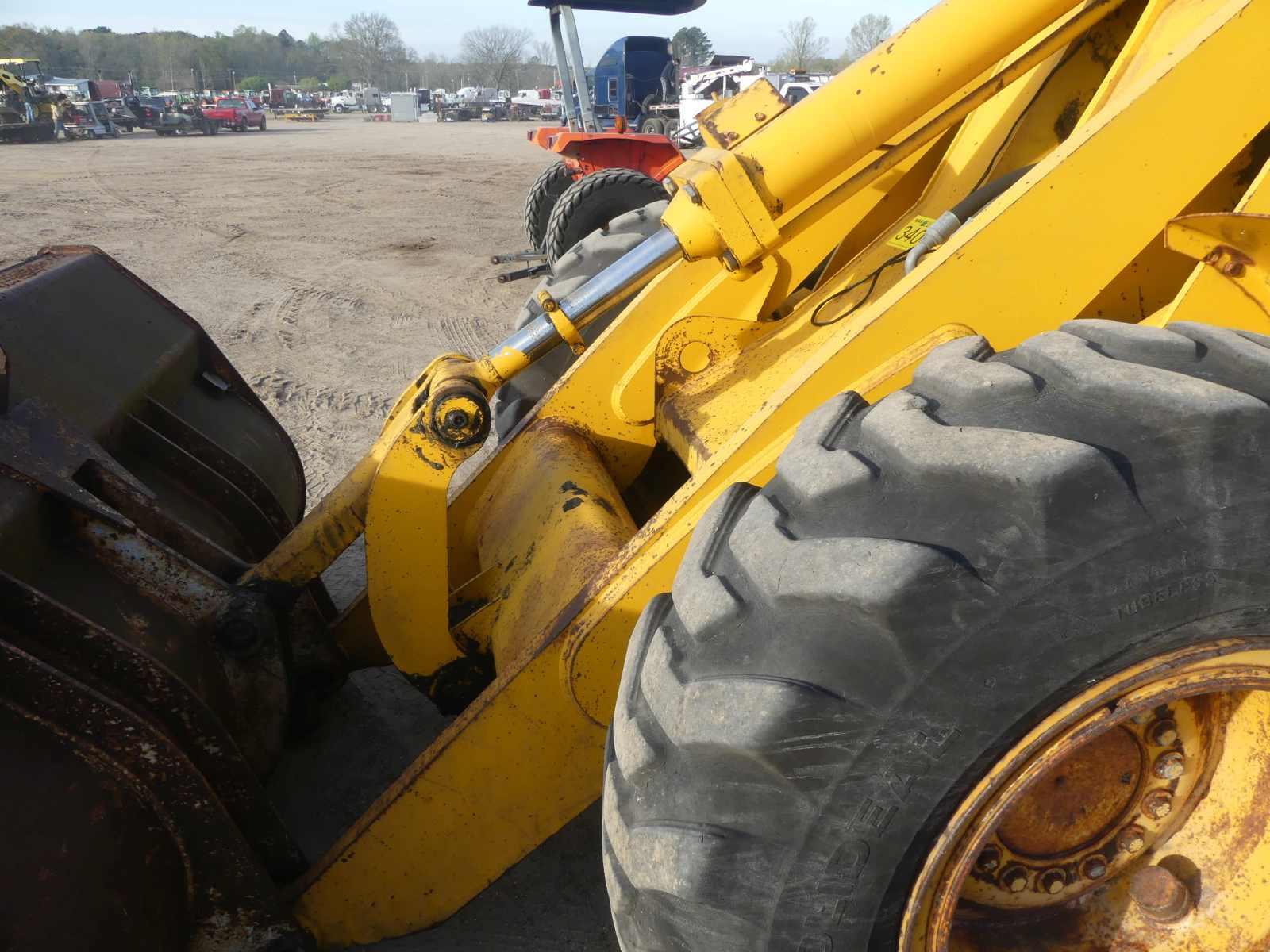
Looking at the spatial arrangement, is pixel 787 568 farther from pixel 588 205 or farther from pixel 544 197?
pixel 544 197

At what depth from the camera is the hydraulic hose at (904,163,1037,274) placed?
→ 2188 millimetres

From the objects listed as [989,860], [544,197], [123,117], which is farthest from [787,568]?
[123,117]

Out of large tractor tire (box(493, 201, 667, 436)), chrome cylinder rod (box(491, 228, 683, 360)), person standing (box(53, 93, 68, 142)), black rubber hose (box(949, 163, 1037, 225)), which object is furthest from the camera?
person standing (box(53, 93, 68, 142))

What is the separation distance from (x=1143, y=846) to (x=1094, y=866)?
0.35ft

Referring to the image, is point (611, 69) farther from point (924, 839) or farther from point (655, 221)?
point (924, 839)

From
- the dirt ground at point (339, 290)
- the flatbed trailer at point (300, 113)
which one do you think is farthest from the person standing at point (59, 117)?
the flatbed trailer at point (300, 113)

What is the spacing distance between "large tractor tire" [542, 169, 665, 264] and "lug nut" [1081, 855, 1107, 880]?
654 cm

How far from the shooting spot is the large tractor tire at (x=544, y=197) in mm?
9500

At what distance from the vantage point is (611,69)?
16859 millimetres

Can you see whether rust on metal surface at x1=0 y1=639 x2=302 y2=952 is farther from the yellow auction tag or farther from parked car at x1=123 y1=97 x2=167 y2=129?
parked car at x1=123 y1=97 x2=167 y2=129

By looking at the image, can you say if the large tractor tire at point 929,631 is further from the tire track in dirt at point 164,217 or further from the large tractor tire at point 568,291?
the tire track in dirt at point 164,217

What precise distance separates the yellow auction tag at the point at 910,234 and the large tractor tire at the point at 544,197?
23.4 feet

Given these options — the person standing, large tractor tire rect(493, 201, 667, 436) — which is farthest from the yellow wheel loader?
the person standing

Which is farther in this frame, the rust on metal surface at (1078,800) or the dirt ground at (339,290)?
the dirt ground at (339,290)
